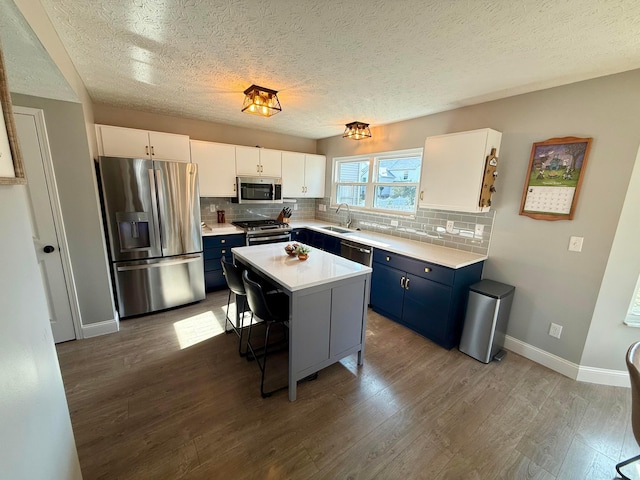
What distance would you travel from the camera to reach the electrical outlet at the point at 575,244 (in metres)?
2.07

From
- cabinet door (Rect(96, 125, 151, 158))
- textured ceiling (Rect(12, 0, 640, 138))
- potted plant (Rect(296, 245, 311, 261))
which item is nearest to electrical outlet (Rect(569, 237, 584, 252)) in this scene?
textured ceiling (Rect(12, 0, 640, 138))

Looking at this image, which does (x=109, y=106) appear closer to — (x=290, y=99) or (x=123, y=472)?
(x=290, y=99)

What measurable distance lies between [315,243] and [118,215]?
2504mm

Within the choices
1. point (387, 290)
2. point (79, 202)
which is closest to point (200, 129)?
point (79, 202)

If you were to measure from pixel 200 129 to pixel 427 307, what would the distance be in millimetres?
3771

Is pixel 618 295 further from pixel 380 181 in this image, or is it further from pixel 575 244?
pixel 380 181

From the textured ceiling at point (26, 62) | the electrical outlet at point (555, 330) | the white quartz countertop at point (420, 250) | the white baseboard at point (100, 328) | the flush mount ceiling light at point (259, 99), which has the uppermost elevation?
the flush mount ceiling light at point (259, 99)

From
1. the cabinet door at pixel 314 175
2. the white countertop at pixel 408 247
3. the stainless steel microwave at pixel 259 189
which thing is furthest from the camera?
the cabinet door at pixel 314 175

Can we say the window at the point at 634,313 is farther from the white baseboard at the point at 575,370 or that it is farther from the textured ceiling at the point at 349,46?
the textured ceiling at the point at 349,46

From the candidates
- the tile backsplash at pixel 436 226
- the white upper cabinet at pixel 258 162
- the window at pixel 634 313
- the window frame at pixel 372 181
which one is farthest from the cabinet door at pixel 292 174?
the window at pixel 634 313

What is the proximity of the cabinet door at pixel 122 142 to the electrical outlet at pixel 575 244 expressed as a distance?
4253mm

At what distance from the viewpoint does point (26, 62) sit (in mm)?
1499

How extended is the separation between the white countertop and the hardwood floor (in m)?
0.89

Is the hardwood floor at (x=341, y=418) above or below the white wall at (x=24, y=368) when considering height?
below
